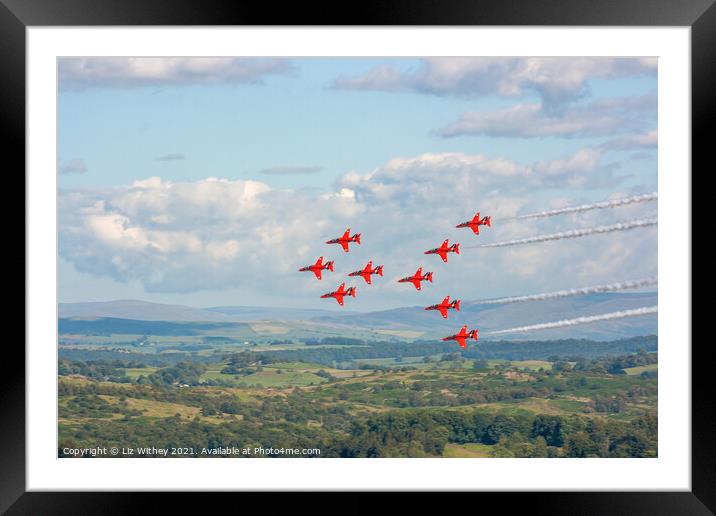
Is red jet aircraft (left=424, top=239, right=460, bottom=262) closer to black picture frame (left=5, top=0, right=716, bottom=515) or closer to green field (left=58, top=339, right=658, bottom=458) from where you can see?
black picture frame (left=5, top=0, right=716, bottom=515)

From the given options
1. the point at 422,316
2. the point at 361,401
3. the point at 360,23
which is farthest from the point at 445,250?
the point at 422,316

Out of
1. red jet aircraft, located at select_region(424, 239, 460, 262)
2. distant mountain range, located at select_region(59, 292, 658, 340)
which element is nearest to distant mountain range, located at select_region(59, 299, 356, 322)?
distant mountain range, located at select_region(59, 292, 658, 340)

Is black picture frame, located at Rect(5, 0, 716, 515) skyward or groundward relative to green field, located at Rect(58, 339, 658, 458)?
skyward

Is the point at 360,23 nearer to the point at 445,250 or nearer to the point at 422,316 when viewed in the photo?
the point at 445,250

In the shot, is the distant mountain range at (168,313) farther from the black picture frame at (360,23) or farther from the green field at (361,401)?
the black picture frame at (360,23)

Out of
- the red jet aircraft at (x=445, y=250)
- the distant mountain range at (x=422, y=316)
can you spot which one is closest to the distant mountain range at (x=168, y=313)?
the distant mountain range at (x=422, y=316)

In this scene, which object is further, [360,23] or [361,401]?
[361,401]

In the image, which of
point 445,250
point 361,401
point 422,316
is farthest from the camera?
point 422,316
